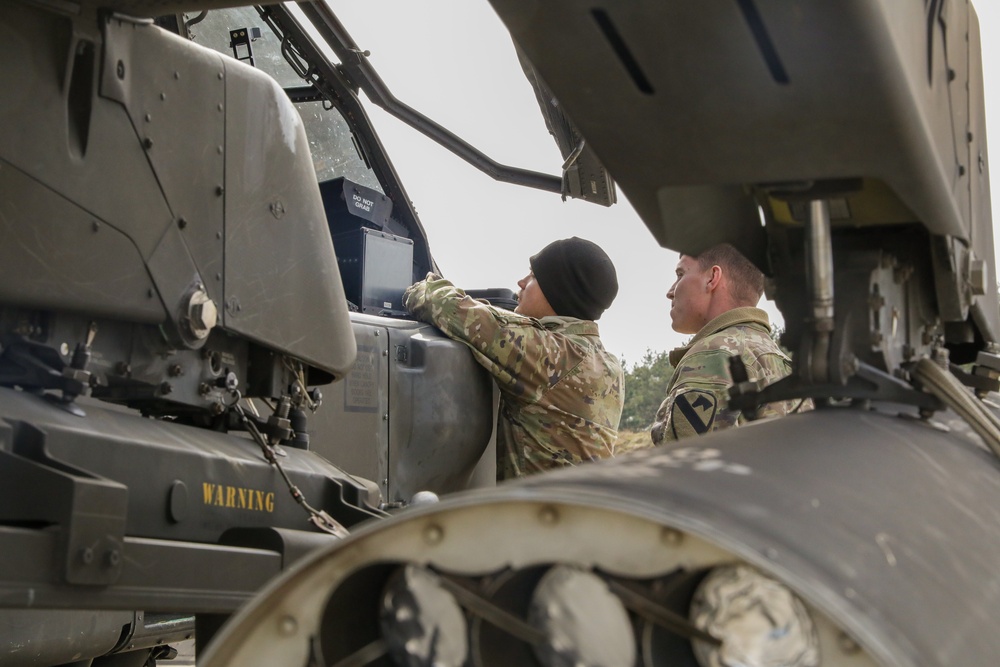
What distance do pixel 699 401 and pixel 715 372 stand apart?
0.38 feet

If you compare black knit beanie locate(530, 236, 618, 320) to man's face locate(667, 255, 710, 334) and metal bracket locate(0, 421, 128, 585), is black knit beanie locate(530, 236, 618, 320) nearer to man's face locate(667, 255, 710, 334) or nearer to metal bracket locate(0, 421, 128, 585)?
man's face locate(667, 255, 710, 334)

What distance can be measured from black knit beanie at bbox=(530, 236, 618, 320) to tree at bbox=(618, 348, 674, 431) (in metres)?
9.15

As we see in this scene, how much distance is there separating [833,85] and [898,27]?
94 mm

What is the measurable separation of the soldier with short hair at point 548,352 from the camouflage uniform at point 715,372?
839 mm

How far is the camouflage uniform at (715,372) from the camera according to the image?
3.50m

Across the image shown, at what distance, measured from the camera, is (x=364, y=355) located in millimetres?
4125

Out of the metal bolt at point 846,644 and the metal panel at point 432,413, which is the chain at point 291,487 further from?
the metal bolt at point 846,644

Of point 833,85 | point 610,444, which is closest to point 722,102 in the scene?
point 833,85

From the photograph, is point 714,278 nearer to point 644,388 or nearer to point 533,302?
point 533,302

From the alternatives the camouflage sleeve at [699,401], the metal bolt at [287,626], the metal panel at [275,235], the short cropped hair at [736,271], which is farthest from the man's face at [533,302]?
the metal bolt at [287,626]

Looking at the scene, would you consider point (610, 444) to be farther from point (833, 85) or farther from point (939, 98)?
point (833, 85)

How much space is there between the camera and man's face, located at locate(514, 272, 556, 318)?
5.01 m

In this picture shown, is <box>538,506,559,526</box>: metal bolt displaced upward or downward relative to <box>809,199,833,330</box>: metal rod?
downward

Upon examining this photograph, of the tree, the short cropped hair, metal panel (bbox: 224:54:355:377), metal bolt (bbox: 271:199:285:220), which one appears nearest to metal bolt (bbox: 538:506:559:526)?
metal panel (bbox: 224:54:355:377)
